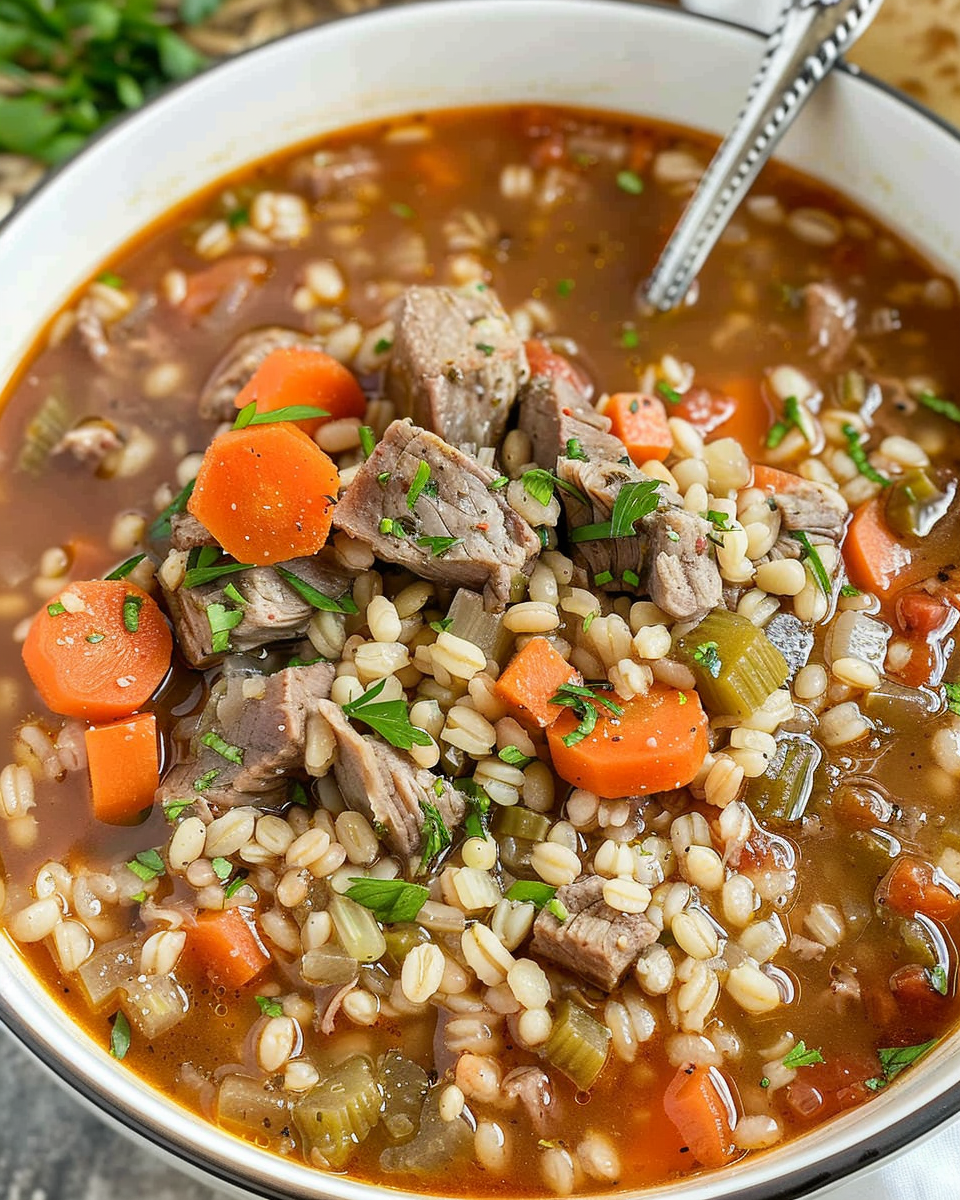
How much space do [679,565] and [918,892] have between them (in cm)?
105

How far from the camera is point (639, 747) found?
10.3 feet

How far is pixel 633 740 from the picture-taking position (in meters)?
3.14

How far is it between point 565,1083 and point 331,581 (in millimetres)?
1445

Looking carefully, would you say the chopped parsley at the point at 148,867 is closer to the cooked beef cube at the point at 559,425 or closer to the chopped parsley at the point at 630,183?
the cooked beef cube at the point at 559,425

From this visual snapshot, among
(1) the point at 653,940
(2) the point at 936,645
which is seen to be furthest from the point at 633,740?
(2) the point at 936,645

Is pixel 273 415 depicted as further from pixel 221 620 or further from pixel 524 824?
pixel 524 824

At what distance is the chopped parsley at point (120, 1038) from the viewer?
3.10 metres

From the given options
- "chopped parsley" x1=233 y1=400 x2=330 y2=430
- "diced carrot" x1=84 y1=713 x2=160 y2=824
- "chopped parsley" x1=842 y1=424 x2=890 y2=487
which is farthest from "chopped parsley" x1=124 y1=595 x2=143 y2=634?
"chopped parsley" x1=842 y1=424 x2=890 y2=487

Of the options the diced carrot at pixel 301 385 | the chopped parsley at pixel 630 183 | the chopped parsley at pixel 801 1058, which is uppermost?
the chopped parsley at pixel 630 183

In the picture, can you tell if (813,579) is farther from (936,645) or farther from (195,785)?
(195,785)

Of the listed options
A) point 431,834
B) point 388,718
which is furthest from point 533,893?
point 388,718

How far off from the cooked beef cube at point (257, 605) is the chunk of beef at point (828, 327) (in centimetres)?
174

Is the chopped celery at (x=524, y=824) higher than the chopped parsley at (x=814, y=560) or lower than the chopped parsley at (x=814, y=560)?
lower

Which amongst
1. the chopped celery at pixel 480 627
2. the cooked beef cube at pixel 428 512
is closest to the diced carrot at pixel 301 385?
the cooked beef cube at pixel 428 512
